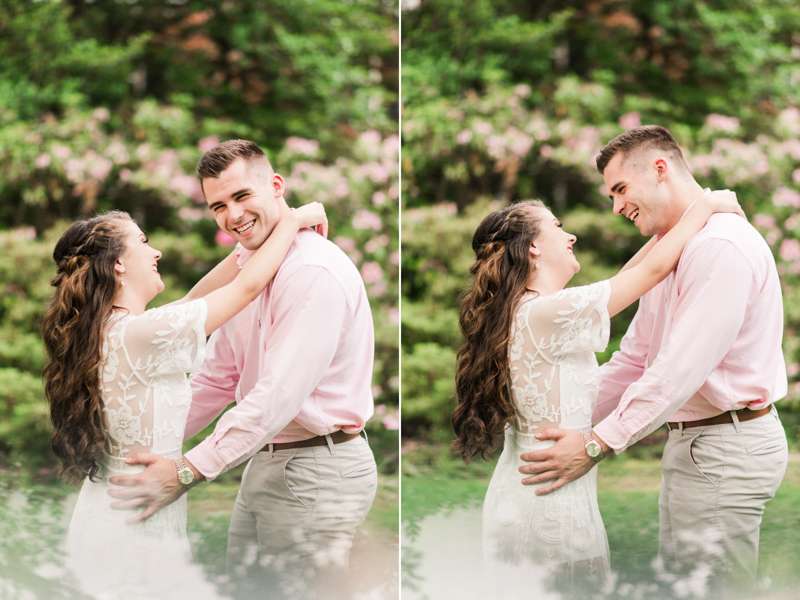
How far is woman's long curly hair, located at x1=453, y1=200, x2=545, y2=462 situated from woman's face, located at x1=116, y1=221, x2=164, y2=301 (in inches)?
48.2

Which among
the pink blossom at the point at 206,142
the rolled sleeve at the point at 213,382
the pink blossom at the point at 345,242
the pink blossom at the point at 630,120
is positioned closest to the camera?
the rolled sleeve at the point at 213,382

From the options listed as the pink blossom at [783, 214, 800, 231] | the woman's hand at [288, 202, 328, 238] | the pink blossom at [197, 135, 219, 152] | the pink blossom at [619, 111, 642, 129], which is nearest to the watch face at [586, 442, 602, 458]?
the woman's hand at [288, 202, 328, 238]

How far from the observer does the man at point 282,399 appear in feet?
9.02

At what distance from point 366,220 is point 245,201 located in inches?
90.7

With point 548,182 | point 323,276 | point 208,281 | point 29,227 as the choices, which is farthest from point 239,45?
point 323,276

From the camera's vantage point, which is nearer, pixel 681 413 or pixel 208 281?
pixel 681 413

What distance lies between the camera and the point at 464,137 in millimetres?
5488

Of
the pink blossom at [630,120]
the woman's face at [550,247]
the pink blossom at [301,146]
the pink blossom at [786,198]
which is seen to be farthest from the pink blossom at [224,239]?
the pink blossom at [786,198]

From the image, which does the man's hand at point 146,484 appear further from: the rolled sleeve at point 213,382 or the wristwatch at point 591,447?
the wristwatch at point 591,447

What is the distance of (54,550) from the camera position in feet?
12.0

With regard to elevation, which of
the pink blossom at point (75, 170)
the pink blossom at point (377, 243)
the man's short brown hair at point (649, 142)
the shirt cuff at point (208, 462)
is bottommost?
the pink blossom at point (377, 243)

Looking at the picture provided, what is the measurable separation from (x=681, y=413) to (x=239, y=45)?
4072 millimetres

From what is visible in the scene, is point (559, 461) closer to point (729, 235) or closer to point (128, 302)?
point (729, 235)

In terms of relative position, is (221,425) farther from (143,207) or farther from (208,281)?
(143,207)
